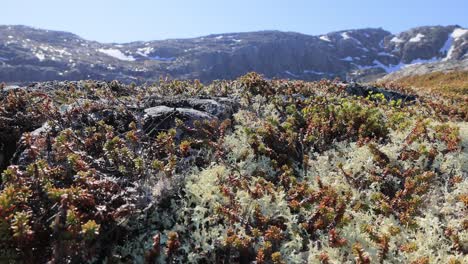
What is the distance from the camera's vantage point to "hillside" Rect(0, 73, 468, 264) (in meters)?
5.04

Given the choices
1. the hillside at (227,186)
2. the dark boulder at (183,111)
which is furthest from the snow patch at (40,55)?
the dark boulder at (183,111)

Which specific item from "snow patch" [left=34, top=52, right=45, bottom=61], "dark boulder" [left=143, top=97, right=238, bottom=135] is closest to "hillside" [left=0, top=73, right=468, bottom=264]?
"dark boulder" [left=143, top=97, right=238, bottom=135]

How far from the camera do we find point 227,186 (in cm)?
644

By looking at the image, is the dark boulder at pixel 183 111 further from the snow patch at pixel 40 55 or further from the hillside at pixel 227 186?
the snow patch at pixel 40 55

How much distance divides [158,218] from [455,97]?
47.0ft

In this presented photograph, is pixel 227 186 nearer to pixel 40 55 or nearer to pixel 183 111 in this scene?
pixel 183 111

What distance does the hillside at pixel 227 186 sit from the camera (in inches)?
199

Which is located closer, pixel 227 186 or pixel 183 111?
pixel 227 186

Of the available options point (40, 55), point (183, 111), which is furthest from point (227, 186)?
point (40, 55)

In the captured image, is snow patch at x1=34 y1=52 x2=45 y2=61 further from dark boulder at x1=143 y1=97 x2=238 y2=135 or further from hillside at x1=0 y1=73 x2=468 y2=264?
dark boulder at x1=143 y1=97 x2=238 y2=135

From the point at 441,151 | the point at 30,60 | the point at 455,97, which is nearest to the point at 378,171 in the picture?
the point at 441,151

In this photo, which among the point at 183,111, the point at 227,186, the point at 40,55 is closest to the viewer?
the point at 227,186

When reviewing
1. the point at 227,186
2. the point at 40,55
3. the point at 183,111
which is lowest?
the point at 40,55

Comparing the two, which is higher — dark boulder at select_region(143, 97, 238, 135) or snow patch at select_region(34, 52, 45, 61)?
dark boulder at select_region(143, 97, 238, 135)
